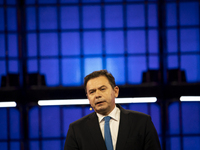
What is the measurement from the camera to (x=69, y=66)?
4.84 metres

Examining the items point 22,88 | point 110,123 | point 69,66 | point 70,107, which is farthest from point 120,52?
point 110,123

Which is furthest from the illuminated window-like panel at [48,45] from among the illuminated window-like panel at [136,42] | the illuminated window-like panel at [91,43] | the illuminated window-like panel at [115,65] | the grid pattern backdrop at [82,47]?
the illuminated window-like panel at [136,42]

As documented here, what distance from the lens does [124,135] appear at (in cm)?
149

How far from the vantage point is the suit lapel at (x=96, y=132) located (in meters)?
1.47

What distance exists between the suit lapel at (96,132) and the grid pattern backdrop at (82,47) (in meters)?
3.21

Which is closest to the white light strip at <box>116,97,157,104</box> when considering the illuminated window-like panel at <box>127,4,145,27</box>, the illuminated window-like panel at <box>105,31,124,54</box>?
the illuminated window-like panel at <box>105,31,124,54</box>

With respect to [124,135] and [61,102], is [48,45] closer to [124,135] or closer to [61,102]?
[61,102]

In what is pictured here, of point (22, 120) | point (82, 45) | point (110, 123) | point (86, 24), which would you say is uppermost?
point (86, 24)

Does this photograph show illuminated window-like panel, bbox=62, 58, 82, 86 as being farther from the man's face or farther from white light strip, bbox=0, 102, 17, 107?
the man's face

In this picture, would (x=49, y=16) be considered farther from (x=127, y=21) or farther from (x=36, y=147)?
(x=36, y=147)

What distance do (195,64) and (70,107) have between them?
2412 mm

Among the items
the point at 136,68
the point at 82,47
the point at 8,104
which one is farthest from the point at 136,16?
the point at 8,104

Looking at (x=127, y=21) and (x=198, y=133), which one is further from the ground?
(x=127, y=21)

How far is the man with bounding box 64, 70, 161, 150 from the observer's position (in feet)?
4.84
